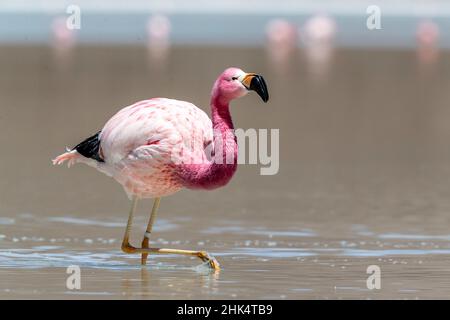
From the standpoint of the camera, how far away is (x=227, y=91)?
10.2 meters

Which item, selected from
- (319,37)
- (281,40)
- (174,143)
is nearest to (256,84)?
(174,143)

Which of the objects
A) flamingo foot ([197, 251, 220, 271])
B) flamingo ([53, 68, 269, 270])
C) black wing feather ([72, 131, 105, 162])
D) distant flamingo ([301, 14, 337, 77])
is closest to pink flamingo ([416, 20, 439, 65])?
distant flamingo ([301, 14, 337, 77])

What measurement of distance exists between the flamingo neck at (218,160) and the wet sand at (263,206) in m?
0.63

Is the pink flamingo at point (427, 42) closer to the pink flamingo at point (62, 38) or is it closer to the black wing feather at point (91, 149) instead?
the pink flamingo at point (62, 38)

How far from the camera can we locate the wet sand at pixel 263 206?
987cm

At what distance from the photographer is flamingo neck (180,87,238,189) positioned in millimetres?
10094

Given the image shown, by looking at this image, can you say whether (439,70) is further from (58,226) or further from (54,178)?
(58,226)

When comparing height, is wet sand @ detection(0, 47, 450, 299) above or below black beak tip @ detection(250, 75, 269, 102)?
below

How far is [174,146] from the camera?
10.3 meters

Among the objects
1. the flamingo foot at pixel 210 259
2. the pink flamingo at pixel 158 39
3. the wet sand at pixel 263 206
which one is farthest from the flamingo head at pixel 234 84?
the pink flamingo at pixel 158 39

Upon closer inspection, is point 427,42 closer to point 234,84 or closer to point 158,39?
point 158,39

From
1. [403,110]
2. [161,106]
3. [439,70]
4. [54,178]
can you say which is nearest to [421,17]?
[439,70]

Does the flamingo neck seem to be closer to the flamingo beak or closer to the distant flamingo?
the flamingo beak

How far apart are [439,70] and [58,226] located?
20.1 metres
